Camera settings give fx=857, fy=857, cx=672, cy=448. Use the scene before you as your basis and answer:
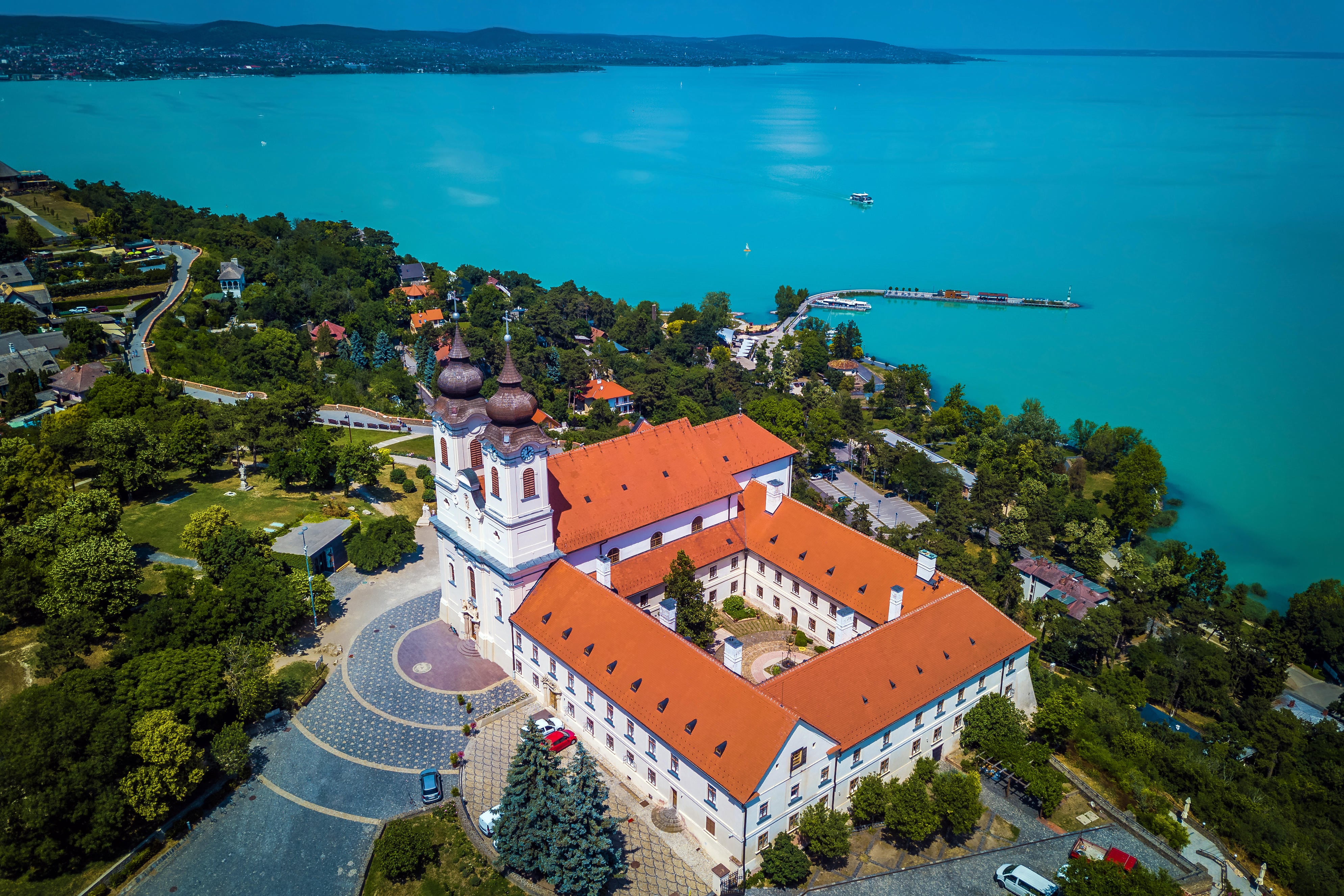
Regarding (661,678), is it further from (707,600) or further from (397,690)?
(397,690)

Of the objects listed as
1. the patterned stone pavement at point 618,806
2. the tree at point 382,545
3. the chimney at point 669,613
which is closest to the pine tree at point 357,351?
the tree at point 382,545

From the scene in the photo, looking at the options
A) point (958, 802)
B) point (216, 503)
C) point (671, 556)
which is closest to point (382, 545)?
point (216, 503)

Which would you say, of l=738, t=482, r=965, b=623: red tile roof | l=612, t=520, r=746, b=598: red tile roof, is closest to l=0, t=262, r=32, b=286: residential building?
l=612, t=520, r=746, b=598: red tile roof

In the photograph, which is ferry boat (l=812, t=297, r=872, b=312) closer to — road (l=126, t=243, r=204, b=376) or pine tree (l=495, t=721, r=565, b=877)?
road (l=126, t=243, r=204, b=376)

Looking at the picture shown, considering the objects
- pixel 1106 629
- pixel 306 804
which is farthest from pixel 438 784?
→ pixel 1106 629

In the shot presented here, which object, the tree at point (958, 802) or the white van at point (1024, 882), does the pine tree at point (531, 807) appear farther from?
the white van at point (1024, 882)

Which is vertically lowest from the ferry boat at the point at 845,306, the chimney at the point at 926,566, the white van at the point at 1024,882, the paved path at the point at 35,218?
the ferry boat at the point at 845,306
